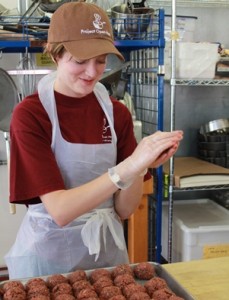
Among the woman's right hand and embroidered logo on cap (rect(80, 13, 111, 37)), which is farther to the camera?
embroidered logo on cap (rect(80, 13, 111, 37))

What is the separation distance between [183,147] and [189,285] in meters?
1.64

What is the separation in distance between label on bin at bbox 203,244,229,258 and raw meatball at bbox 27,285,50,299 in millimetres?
1417

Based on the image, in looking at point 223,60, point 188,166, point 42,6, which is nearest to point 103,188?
point 42,6

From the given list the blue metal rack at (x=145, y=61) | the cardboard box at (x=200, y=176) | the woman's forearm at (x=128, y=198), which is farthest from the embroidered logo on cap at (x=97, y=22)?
the cardboard box at (x=200, y=176)

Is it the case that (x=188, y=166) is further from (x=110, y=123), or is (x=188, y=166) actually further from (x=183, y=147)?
(x=110, y=123)

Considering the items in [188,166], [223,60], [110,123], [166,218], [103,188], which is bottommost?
[166,218]

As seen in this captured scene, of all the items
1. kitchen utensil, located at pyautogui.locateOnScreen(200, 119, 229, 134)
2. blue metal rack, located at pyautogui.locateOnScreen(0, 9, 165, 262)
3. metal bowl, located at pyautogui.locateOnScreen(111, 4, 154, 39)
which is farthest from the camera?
kitchen utensil, located at pyautogui.locateOnScreen(200, 119, 229, 134)

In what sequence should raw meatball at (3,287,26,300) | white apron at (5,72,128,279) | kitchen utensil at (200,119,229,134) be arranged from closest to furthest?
raw meatball at (3,287,26,300) < white apron at (5,72,128,279) < kitchen utensil at (200,119,229,134)

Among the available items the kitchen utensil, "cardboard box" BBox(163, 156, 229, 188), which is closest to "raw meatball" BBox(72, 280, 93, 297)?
"cardboard box" BBox(163, 156, 229, 188)

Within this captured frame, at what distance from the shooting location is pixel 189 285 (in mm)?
1051

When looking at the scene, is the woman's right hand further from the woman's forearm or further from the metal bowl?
the metal bowl

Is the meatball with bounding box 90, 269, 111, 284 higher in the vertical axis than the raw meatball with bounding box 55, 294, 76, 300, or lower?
lower

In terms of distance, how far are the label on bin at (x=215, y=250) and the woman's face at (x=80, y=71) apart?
4.47 ft

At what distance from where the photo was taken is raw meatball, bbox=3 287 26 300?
0.90 m
